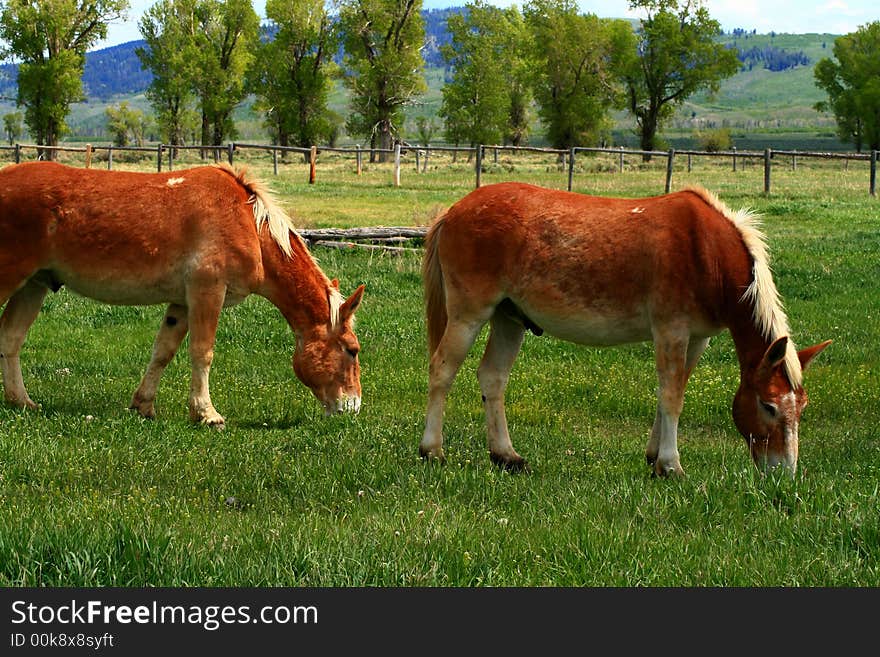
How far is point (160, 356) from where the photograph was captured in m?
9.12

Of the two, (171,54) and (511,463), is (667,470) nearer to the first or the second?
(511,463)

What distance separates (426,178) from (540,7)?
45843 mm

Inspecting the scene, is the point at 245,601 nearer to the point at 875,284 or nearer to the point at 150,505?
the point at 150,505

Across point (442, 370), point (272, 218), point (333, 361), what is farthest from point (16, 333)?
point (442, 370)

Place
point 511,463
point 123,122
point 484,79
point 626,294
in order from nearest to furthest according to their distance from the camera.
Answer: point 626,294 < point 511,463 < point 484,79 < point 123,122

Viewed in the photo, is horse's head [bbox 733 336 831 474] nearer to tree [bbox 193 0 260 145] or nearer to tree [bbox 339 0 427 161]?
tree [bbox 339 0 427 161]

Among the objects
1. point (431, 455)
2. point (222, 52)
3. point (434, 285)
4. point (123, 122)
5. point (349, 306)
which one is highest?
point (222, 52)

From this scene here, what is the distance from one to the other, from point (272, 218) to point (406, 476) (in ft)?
11.3

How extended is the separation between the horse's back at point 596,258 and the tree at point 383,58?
205 ft

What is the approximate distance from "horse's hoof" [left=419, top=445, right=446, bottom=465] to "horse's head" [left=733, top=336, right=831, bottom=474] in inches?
82.4

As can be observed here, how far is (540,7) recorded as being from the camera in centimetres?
8656

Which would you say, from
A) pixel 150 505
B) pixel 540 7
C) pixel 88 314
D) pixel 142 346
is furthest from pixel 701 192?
pixel 540 7

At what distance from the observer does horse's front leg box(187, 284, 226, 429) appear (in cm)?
880

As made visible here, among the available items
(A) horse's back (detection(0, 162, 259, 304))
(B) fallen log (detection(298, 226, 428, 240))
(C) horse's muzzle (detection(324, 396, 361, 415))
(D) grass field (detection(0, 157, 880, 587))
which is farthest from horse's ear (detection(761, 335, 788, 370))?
(B) fallen log (detection(298, 226, 428, 240))
